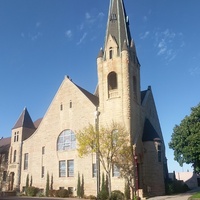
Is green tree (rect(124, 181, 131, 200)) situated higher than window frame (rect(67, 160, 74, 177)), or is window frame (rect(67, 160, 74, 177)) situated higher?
window frame (rect(67, 160, 74, 177))

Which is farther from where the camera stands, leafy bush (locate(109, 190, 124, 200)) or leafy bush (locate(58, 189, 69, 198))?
leafy bush (locate(58, 189, 69, 198))

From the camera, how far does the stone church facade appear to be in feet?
121

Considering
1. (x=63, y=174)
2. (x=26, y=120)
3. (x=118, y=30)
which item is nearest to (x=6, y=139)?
(x=26, y=120)

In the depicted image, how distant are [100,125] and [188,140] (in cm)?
1214

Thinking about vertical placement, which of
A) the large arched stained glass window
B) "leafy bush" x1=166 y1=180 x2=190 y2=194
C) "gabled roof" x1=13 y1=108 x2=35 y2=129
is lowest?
"leafy bush" x1=166 y1=180 x2=190 y2=194

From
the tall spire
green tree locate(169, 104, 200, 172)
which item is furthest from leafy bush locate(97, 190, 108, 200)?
the tall spire

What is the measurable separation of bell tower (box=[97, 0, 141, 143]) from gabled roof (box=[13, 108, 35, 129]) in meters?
17.5

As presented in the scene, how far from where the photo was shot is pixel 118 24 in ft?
144

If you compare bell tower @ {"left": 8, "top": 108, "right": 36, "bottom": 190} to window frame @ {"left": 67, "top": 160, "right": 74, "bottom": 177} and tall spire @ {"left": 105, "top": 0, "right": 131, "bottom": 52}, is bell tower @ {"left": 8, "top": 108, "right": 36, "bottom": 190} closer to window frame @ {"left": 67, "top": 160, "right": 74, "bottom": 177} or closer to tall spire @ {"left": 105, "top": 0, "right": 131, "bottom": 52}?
window frame @ {"left": 67, "top": 160, "right": 74, "bottom": 177}

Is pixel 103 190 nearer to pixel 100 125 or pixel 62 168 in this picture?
pixel 100 125

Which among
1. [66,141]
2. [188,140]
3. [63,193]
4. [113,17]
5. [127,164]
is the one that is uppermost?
[113,17]

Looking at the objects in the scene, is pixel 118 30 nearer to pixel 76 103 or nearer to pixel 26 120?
pixel 76 103

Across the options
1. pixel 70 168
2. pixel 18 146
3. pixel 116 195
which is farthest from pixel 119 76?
pixel 18 146

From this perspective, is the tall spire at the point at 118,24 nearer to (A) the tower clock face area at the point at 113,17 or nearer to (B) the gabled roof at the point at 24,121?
(A) the tower clock face area at the point at 113,17
